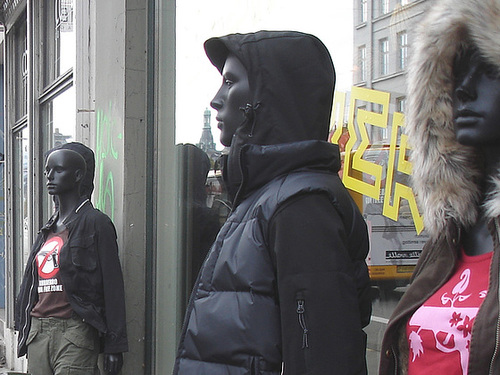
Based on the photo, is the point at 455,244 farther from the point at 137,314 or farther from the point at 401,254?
the point at 137,314

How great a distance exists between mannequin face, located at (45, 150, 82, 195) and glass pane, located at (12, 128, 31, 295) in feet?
13.6

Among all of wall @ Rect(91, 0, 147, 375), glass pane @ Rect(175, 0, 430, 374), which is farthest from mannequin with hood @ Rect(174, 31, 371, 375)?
wall @ Rect(91, 0, 147, 375)

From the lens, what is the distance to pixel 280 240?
184 cm

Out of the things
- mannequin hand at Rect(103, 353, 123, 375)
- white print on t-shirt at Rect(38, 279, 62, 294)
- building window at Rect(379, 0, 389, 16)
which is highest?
building window at Rect(379, 0, 389, 16)

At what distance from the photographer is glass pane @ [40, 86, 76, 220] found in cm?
590

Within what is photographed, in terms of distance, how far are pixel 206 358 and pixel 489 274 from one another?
31.0 inches

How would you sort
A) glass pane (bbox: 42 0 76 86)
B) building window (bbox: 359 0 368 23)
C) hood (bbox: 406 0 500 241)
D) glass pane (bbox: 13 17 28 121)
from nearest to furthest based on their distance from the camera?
hood (bbox: 406 0 500 241)
building window (bbox: 359 0 368 23)
glass pane (bbox: 42 0 76 86)
glass pane (bbox: 13 17 28 121)

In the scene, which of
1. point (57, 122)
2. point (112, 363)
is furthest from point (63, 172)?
point (57, 122)

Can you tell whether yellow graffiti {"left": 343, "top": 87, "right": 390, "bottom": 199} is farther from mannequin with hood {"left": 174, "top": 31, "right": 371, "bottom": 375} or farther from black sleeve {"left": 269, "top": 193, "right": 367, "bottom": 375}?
black sleeve {"left": 269, "top": 193, "right": 367, "bottom": 375}

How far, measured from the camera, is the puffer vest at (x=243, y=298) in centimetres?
180

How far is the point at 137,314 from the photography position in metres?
4.36

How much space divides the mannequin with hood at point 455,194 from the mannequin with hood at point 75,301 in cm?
237

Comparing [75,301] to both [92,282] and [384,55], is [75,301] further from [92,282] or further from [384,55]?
[384,55]

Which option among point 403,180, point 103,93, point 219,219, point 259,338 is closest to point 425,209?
point 259,338
